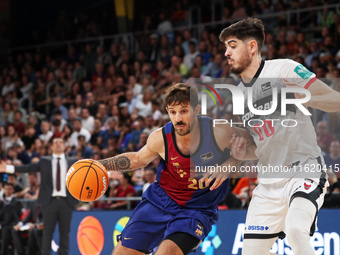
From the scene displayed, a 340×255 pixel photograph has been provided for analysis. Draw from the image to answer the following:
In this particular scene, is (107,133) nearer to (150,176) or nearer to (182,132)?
(150,176)

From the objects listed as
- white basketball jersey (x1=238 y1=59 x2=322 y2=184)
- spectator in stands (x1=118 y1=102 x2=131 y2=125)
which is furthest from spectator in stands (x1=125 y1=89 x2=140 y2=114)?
white basketball jersey (x1=238 y1=59 x2=322 y2=184)

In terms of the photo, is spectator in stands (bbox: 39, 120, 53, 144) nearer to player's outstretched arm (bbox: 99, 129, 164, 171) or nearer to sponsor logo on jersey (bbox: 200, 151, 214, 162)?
player's outstretched arm (bbox: 99, 129, 164, 171)

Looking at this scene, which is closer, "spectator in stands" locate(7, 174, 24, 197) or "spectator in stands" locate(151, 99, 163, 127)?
"spectator in stands" locate(7, 174, 24, 197)

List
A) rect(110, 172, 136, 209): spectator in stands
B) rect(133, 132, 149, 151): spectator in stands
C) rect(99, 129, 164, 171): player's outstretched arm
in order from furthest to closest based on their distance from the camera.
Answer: rect(133, 132, 149, 151): spectator in stands, rect(110, 172, 136, 209): spectator in stands, rect(99, 129, 164, 171): player's outstretched arm

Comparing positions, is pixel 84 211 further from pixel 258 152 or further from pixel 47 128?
pixel 258 152

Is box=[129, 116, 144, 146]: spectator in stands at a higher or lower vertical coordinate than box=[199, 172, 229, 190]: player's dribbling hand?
lower

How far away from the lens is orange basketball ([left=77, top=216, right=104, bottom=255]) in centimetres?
946

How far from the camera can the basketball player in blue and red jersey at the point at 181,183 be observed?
204 inches

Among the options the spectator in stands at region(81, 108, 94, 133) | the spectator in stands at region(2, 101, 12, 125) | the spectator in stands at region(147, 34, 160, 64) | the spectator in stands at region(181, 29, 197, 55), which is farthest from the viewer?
the spectator in stands at region(2, 101, 12, 125)

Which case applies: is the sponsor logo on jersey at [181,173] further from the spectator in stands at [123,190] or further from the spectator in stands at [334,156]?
the spectator in stands at [123,190]

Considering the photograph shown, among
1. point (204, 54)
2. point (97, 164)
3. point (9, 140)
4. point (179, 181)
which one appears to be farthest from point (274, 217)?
point (9, 140)

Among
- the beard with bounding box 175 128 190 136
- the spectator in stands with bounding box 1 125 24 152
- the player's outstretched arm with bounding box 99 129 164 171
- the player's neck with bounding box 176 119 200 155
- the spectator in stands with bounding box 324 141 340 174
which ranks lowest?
the spectator in stands with bounding box 1 125 24 152

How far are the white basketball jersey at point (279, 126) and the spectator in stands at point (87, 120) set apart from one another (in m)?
9.06

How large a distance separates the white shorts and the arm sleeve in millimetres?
800
